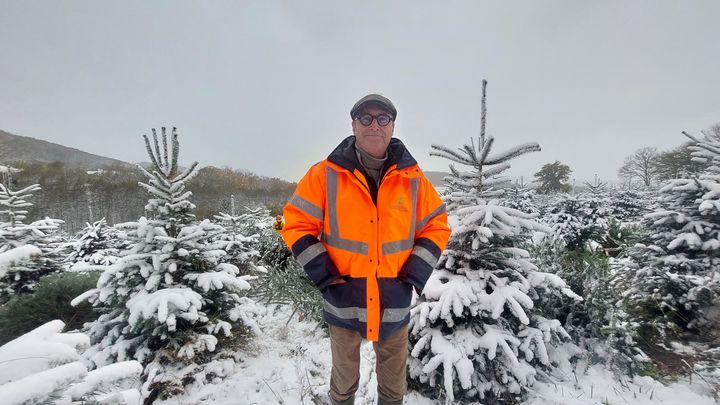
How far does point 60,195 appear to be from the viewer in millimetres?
29641

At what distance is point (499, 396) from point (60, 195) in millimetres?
41639

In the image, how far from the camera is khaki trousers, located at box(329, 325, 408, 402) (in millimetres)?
2322

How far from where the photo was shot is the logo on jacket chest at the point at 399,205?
7.27 feet

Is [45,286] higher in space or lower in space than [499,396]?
higher

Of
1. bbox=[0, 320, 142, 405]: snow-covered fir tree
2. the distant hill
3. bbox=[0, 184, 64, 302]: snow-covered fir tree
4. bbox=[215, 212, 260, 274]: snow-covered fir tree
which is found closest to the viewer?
bbox=[0, 320, 142, 405]: snow-covered fir tree

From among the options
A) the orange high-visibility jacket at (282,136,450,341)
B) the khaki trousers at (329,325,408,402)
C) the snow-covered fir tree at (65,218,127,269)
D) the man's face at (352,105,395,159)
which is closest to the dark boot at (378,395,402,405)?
the khaki trousers at (329,325,408,402)

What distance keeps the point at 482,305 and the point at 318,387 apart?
205 centimetres

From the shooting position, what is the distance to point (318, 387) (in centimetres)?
331

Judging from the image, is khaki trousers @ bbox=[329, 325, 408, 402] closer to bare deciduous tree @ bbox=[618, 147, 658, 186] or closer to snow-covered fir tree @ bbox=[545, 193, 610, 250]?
snow-covered fir tree @ bbox=[545, 193, 610, 250]

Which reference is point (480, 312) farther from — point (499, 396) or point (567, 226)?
point (567, 226)

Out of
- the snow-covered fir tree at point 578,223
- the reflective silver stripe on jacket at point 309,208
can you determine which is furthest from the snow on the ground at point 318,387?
the snow-covered fir tree at point 578,223

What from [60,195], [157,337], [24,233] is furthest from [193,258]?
[60,195]

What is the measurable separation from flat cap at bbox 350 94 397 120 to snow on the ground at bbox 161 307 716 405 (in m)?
2.76

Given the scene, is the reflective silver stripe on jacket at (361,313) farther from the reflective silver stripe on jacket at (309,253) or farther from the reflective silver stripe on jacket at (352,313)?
the reflective silver stripe on jacket at (309,253)
